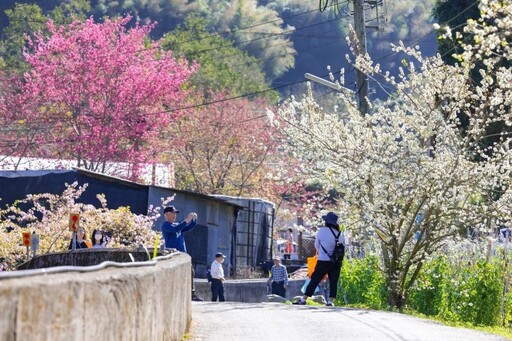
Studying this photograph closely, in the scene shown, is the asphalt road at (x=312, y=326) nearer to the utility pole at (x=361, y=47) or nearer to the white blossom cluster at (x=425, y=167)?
the white blossom cluster at (x=425, y=167)

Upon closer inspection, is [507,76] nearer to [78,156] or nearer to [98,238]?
[98,238]

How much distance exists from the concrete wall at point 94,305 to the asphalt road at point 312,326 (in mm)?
1546

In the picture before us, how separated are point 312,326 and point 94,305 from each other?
6184 millimetres

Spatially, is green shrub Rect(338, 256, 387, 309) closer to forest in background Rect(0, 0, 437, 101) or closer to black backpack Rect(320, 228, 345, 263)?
black backpack Rect(320, 228, 345, 263)

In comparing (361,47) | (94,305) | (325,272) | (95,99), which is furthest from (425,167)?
(95,99)

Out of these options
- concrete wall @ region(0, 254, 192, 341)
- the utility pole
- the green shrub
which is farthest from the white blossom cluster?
concrete wall @ region(0, 254, 192, 341)

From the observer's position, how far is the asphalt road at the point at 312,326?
13.5m

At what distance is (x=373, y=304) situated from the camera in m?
21.8

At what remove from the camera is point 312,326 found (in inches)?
571

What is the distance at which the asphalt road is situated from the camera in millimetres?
13453

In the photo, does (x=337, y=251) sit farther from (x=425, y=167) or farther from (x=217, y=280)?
(x=217, y=280)

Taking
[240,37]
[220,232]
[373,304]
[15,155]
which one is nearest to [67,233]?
[373,304]

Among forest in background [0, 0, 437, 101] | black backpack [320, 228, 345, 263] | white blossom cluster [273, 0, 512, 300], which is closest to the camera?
black backpack [320, 228, 345, 263]

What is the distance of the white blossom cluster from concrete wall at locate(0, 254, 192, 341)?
29.8ft
